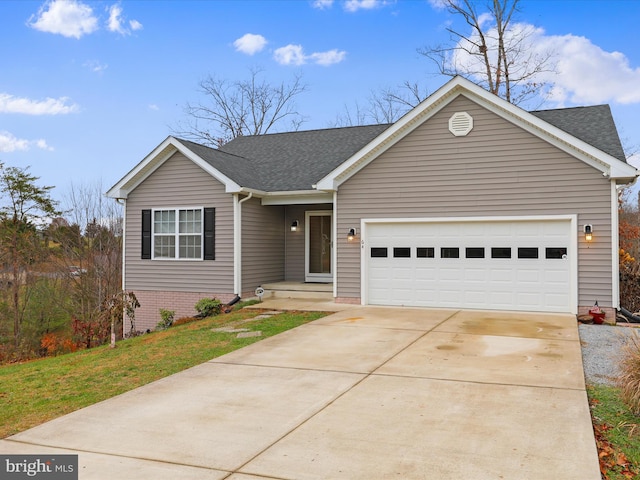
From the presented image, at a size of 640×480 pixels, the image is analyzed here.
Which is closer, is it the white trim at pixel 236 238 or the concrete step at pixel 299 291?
the white trim at pixel 236 238

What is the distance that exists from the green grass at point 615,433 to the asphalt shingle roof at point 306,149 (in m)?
6.91

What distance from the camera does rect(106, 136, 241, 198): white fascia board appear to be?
1372 cm

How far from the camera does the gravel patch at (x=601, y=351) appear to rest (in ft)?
20.7

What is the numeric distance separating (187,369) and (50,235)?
59.7 ft

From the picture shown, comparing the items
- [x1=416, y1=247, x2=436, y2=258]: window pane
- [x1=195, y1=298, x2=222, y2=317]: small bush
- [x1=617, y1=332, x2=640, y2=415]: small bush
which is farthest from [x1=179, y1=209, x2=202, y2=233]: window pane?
[x1=617, y1=332, x2=640, y2=415]: small bush

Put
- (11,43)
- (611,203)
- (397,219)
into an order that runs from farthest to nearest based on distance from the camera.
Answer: (11,43), (397,219), (611,203)

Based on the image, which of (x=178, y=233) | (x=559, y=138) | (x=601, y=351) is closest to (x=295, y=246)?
(x=178, y=233)

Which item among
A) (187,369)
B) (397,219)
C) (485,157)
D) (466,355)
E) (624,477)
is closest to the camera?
(624,477)

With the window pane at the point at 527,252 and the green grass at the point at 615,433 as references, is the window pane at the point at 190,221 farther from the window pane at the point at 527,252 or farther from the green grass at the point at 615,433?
the green grass at the point at 615,433

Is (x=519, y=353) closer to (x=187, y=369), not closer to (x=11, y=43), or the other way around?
(x=187, y=369)

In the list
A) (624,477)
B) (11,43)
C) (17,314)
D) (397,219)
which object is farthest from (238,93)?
(624,477)

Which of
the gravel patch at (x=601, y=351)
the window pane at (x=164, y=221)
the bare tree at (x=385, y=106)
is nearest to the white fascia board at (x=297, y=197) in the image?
the window pane at (x=164, y=221)

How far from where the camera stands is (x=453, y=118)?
12.1 metres

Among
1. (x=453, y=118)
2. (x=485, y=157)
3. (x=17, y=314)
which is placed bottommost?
(x=17, y=314)
